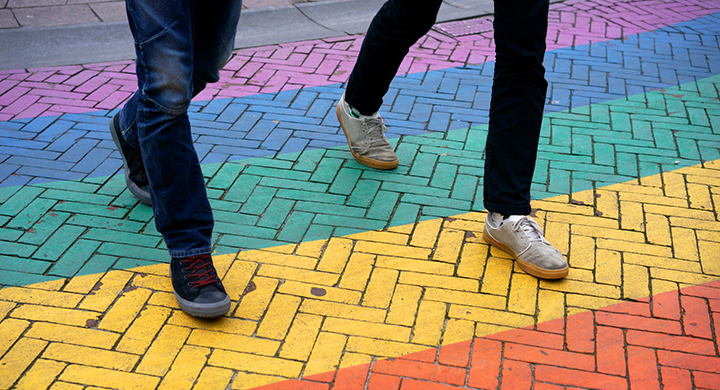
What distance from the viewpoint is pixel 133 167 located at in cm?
302

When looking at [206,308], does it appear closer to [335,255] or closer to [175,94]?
[335,255]

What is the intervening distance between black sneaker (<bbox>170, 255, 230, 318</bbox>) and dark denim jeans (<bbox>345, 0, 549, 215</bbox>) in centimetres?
123

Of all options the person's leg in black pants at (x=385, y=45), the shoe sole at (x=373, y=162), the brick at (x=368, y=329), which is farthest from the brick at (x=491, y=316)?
the person's leg in black pants at (x=385, y=45)

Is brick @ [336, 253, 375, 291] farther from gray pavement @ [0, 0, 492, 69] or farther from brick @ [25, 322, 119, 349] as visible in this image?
gray pavement @ [0, 0, 492, 69]

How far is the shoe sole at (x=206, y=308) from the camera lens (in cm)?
230

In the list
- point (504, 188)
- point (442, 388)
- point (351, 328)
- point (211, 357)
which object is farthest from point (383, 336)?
point (504, 188)

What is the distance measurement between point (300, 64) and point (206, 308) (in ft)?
9.18

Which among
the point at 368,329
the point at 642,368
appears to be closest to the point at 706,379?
the point at 642,368

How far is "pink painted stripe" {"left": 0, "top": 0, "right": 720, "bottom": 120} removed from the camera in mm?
4086

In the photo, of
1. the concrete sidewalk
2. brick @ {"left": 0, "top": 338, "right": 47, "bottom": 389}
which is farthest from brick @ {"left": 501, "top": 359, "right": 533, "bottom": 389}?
brick @ {"left": 0, "top": 338, "right": 47, "bottom": 389}

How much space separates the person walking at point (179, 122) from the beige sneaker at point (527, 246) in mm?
1244

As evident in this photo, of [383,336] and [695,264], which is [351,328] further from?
[695,264]

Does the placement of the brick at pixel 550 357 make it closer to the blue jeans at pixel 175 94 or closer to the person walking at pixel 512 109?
the person walking at pixel 512 109

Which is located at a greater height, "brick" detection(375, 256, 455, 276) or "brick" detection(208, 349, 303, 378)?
"brick" detection(208, 349, 303, 378)
